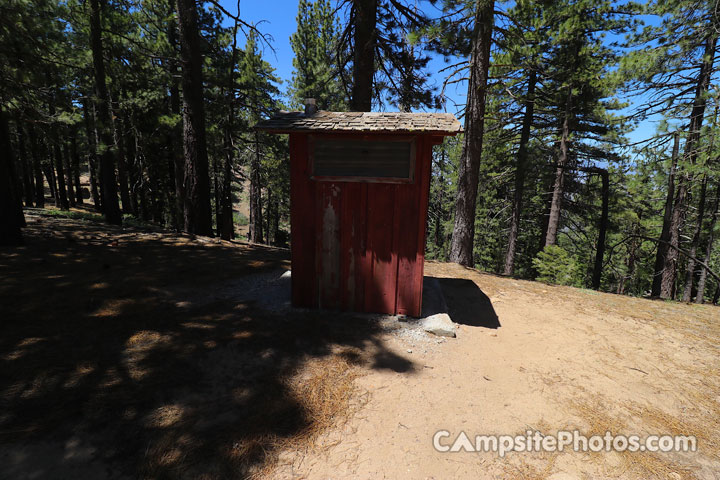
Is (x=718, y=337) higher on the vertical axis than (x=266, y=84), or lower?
lower

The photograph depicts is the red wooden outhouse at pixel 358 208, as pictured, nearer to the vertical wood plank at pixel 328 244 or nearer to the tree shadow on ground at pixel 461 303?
the vertical wood plank at pixel 328 244

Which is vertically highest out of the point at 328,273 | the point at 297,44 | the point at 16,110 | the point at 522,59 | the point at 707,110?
the point at 297,44

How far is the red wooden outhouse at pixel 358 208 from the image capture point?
467 cm

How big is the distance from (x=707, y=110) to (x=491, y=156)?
26.0 ft

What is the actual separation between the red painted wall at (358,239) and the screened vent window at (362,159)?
0.47ft

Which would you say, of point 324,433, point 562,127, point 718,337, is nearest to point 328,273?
point 324,433

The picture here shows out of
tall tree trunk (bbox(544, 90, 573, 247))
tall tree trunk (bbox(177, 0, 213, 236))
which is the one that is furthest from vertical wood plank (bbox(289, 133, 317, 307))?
tall tree trunk (bbox(544, 90, 573, 247))

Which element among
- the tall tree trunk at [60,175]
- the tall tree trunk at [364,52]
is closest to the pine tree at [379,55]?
the tall tree trunk at [364,52]

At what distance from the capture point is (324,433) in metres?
2.70

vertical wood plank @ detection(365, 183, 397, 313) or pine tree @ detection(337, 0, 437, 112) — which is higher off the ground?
pine tree @ detection(337, 0, 437, 112)

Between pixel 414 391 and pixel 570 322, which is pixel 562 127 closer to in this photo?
pixel 570 322

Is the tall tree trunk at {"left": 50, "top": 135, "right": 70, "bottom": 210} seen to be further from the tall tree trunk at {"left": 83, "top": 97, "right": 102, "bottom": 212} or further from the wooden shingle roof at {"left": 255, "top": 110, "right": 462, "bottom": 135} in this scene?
the wooden shingle roof at {"left": 255, "top": 110, "right": 462, "bottom": 135}

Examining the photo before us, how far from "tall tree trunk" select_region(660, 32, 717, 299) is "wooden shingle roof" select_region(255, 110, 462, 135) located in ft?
27.8

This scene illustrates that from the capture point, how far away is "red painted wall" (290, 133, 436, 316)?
188 inches
